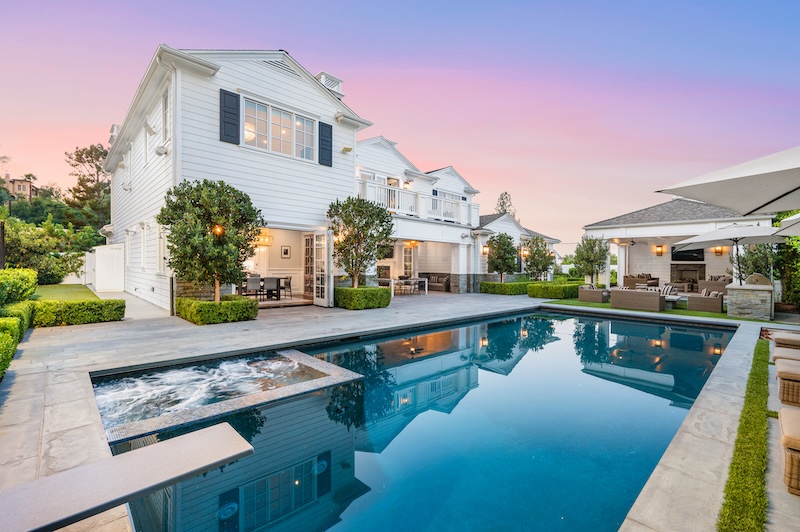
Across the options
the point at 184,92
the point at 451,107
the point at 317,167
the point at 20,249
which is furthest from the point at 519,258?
the point at 20,249

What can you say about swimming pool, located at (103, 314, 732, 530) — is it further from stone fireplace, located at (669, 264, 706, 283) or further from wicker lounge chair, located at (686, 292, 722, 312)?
stone fireplace, located at (669, 264, 706, 283)

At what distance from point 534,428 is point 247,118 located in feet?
35.6

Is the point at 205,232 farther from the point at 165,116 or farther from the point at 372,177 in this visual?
the point at 372,177

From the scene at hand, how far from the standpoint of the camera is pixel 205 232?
839 cm

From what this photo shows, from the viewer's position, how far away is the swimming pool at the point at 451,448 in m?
2.61

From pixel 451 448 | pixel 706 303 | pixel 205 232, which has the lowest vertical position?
pixel 451 448

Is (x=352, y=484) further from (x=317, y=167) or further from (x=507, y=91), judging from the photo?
(x=507, y=91)

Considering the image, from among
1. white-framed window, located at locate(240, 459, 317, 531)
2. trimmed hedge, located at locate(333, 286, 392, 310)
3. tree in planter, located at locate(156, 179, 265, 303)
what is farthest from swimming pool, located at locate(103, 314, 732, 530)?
trimmed hedge, located at locate(333, 286, 392, 310)

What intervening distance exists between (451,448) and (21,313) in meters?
8.16

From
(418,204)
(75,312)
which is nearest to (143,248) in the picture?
(75,312)

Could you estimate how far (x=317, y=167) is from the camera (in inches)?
467

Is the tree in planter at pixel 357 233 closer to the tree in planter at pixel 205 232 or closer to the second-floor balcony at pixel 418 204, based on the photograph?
the second-floor balcony at pixel 418 204

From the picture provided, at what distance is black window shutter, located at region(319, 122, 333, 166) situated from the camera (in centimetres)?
1194

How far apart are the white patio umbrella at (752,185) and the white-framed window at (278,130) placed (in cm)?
1036
